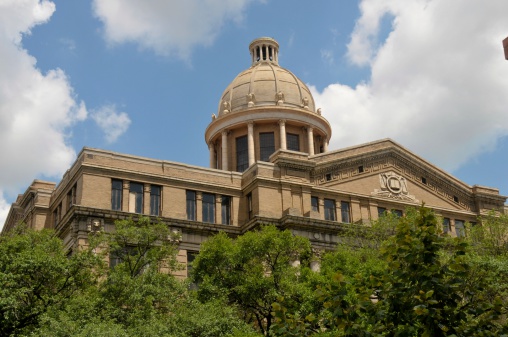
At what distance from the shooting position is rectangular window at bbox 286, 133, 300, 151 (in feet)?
203

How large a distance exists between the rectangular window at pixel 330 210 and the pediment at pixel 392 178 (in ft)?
3.17

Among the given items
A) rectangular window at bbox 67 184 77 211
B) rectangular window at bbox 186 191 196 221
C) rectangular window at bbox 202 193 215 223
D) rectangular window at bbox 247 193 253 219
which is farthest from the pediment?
rectangular window at bbox 67 184 77 211

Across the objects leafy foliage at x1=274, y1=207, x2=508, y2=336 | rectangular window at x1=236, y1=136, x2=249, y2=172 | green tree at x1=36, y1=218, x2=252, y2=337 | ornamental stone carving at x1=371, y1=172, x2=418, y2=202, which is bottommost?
leafy foliage at x1=274, y1=207, x2=508, y2=336

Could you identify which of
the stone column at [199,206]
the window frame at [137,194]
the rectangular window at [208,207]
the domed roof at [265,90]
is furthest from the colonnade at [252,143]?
the window frame at [137,194]

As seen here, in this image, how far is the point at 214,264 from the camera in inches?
1396

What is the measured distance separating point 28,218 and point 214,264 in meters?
21.7

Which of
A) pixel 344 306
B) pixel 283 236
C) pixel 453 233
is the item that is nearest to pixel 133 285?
pixel 283 236

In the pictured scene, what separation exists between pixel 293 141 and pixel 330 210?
52.1 feet

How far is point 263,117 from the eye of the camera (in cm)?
6172

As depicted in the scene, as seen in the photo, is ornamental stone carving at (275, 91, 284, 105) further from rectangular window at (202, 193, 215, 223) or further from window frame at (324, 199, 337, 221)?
rectangular window at (202, 193, 215, 223)

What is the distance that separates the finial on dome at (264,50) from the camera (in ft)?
238

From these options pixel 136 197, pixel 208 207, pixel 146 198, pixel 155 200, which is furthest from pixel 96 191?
pixel 208 207

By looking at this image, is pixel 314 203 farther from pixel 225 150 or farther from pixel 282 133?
pixel 225 150

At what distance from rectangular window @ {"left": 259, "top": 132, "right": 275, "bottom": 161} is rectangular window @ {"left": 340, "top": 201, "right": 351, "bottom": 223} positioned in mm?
13530
